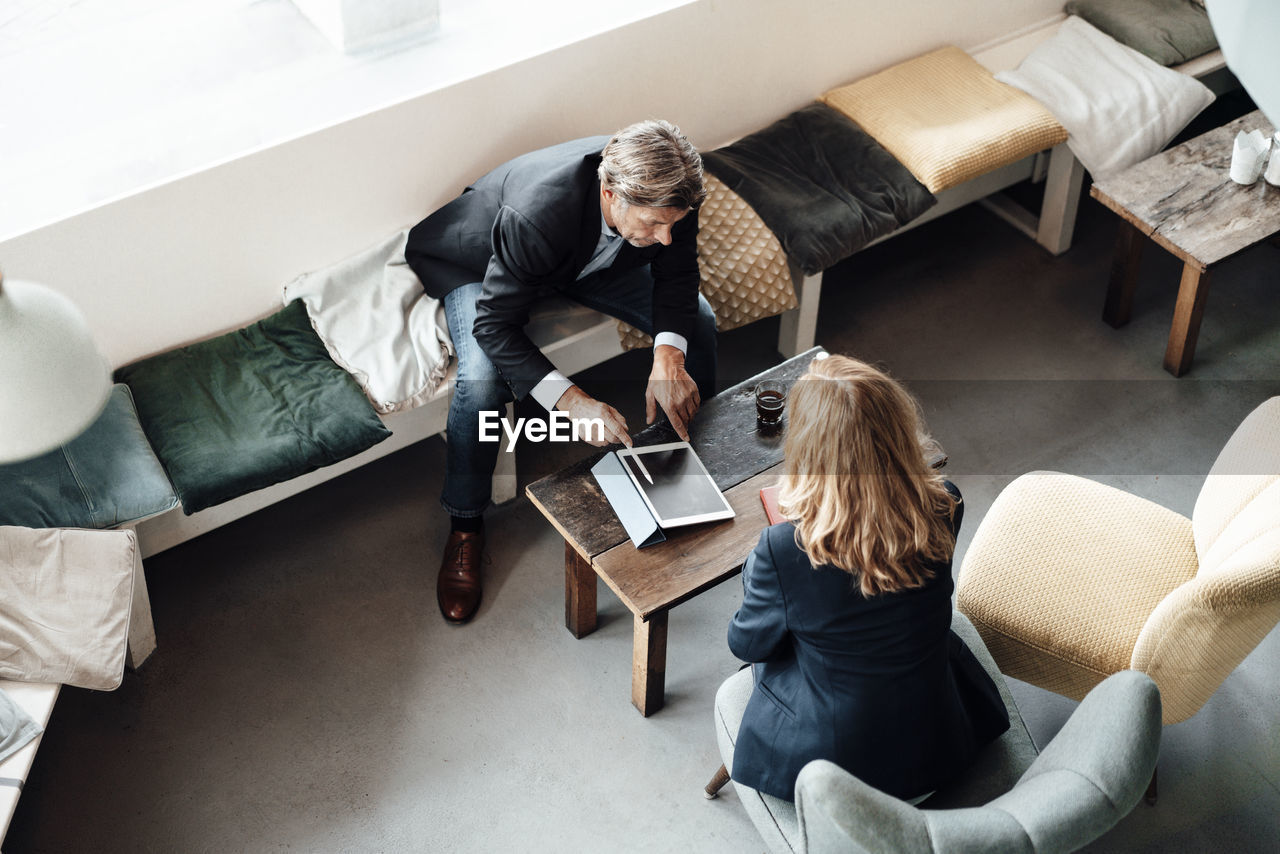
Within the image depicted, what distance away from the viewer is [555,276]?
116 inches

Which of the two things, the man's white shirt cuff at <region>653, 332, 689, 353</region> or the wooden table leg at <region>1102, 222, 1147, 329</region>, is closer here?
the man's white shirt cuff at <region>653, 332, 689, 353</region>

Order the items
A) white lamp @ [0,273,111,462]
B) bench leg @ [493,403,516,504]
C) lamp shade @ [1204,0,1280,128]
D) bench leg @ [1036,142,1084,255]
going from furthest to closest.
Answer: bench leg @ [1036,142,1084,255]
bench leg @ [493,403,516,504]
white lamp @ [0,273,111,462]
lamp shade @ [1204,0,1280,128]

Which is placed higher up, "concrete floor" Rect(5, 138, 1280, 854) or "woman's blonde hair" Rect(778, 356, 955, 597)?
"woman's blonde hair" Rect(778, 356, 955, 597)

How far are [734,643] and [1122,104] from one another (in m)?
2.52

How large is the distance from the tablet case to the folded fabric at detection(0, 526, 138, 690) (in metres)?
1.06

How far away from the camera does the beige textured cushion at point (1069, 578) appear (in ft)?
7.70

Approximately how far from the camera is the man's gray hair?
8.52 ft

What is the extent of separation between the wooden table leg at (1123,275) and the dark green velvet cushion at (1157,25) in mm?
715

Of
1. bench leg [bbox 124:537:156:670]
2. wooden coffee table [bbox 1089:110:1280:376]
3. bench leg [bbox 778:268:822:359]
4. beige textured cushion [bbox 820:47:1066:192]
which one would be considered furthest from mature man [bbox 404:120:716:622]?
wooden coffee table [bbox 1089:110:1280:376]

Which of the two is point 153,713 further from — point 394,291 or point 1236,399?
point 1236,399

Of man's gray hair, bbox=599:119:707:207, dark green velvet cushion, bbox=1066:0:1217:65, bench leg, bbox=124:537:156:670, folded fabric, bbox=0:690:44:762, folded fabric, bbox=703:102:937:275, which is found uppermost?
man's gray hair, bbox=599:119:707:207

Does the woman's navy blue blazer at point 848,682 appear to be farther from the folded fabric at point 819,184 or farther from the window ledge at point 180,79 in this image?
the window ledge at point 180,79

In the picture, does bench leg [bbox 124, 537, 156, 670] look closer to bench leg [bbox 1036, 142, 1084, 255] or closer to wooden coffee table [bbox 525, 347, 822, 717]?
wooden coffee table [bbox 525, 347, 822, 717]

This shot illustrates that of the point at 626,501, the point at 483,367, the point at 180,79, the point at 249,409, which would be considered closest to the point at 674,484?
the point at 626,501
